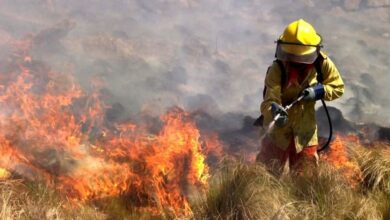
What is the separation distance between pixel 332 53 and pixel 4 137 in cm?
1563

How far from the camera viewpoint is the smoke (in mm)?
11847

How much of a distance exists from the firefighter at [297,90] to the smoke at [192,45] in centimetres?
497

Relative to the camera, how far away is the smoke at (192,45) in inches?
466

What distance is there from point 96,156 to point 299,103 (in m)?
2.84

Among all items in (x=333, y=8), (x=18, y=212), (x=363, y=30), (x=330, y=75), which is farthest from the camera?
(x=333, y=8)

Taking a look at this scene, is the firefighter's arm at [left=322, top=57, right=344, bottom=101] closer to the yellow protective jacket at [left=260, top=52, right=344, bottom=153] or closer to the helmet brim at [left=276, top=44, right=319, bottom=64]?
the yellow protective jacket at [left=260, top=52, right=344, bottom=153]

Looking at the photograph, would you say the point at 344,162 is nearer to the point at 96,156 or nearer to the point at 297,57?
the point at 297,57

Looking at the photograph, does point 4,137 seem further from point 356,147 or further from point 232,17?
point 232,17

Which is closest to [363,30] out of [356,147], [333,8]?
[333,8]

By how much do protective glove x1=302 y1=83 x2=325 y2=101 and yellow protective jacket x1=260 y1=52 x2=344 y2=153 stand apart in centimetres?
5

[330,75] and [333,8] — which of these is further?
[333,8]

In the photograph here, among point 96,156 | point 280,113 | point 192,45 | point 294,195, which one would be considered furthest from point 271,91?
A: point 192,45

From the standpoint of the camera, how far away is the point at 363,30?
21359 mm

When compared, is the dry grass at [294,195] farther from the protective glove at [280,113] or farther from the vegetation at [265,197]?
the protective glove at [280,113]
